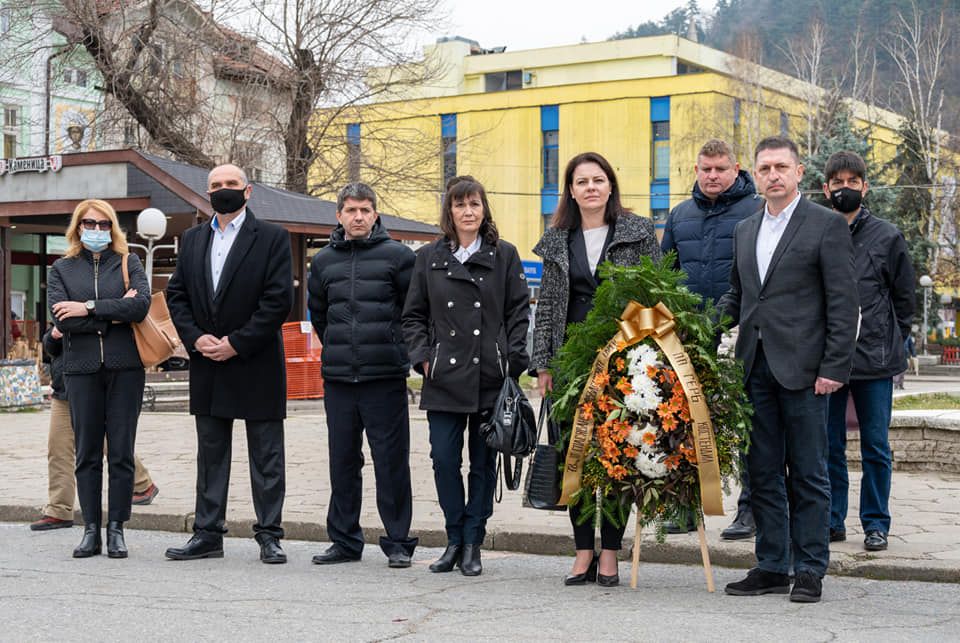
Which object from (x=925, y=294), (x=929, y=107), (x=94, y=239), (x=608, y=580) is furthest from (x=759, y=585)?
(x=929, y=107)

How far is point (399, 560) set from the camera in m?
7.25

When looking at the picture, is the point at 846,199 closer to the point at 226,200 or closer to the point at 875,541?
the point at 875,541

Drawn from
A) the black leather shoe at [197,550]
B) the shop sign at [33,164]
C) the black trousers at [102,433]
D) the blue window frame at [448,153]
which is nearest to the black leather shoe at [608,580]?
the black leather shoe at [197,550]

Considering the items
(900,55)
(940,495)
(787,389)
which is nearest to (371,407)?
(787,389)

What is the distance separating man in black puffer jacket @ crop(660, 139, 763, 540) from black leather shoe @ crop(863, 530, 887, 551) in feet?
2.27

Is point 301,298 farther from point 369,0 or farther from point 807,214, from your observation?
point 807,214

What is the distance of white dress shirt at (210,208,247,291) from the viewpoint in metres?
7.69

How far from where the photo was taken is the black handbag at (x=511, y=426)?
670cm

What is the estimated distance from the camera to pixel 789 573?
6.52 m

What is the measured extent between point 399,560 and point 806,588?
2.29m

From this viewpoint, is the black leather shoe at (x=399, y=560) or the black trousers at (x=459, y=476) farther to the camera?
the black leather shoe at (x=399, y=560)

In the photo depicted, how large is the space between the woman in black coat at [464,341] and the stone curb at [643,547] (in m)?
0.92

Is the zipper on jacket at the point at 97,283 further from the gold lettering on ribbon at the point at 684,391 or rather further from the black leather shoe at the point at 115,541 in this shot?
the gold lettering on ribbon at the point at 684,391

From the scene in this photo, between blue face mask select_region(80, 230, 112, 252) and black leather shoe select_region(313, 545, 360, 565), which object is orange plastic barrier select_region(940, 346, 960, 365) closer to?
black leather shoe select_region(313, 545, 360, 565)
